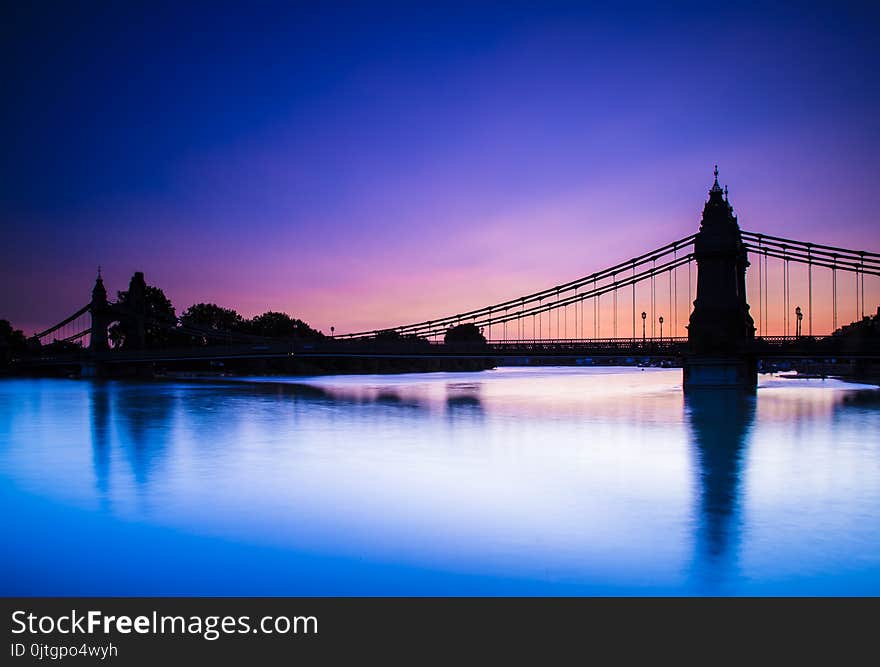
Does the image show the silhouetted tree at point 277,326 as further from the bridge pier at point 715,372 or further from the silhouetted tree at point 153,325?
the bridge pier at point 715,372

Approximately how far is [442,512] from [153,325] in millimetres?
100190

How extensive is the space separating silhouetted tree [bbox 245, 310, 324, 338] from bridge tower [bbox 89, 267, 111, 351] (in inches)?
1406

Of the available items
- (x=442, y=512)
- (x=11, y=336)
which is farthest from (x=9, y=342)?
(x=442, y=512)

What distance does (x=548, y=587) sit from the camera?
25.0 feet

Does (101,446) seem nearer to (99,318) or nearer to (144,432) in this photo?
(144,432)

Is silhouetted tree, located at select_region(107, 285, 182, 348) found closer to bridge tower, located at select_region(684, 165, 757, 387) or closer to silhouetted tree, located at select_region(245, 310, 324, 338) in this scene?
silhouetted tree, located at select_region(245, 310, 324, 338)

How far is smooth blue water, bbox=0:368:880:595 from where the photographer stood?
8.03m

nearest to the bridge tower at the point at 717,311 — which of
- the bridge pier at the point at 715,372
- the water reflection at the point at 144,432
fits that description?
the bridge pier at the point at 715,372

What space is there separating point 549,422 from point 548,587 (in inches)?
828

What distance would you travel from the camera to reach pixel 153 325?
102 m

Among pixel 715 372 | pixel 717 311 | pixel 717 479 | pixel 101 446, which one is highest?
pixel 717 311

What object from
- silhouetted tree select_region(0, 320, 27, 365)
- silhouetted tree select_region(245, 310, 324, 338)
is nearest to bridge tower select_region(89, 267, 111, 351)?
silhouetted tree select_region(0, 320, 27, 365)
